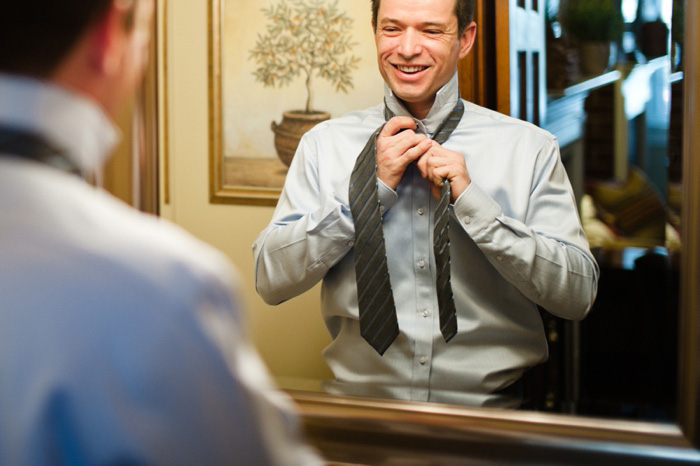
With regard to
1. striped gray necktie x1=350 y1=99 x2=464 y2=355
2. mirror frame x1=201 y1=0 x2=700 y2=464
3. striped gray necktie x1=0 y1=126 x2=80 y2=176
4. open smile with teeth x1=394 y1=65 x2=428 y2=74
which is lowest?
mirror frame x1=201 y1=0 x2=700 y2=464

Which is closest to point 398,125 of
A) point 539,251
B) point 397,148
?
point 397,148

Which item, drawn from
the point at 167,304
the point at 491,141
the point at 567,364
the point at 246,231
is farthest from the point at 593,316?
the point at 167,304

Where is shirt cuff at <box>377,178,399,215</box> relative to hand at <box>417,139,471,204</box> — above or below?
below

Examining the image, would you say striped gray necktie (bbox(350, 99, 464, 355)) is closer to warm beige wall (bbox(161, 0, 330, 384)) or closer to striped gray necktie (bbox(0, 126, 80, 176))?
warm beige wall (bbox(161, 0, 330, 384))

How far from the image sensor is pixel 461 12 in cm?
54

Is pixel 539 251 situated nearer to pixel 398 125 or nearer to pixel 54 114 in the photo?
pixel 398 125

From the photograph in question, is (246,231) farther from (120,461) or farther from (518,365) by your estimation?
(120,461)

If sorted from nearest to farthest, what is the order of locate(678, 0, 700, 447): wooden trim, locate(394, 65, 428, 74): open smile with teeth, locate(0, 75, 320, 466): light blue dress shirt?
locate(0, 75, 320, 466): light blue dress shirt
locate(678, 0, 700, 447): wooden trim
locate(394, 65, 428, 74): open smile with teeth

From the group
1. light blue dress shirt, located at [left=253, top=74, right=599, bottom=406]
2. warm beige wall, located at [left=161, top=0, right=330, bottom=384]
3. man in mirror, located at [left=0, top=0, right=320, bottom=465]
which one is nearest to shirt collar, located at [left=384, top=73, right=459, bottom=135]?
light blue dress shirt, located at [left=253, top=74, right=599, bottom=406]

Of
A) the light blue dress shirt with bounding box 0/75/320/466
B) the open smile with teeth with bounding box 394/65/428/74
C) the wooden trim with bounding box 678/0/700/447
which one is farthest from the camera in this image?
the open smile with teeth with bounding box 394/65/428/74

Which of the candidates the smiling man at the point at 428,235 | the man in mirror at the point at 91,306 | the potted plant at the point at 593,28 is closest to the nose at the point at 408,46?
the smiling man at the point at 428,235

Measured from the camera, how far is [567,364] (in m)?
0.50

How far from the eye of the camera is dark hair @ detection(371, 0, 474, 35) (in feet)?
1.77

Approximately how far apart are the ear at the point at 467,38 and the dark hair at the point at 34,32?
1.22ft
